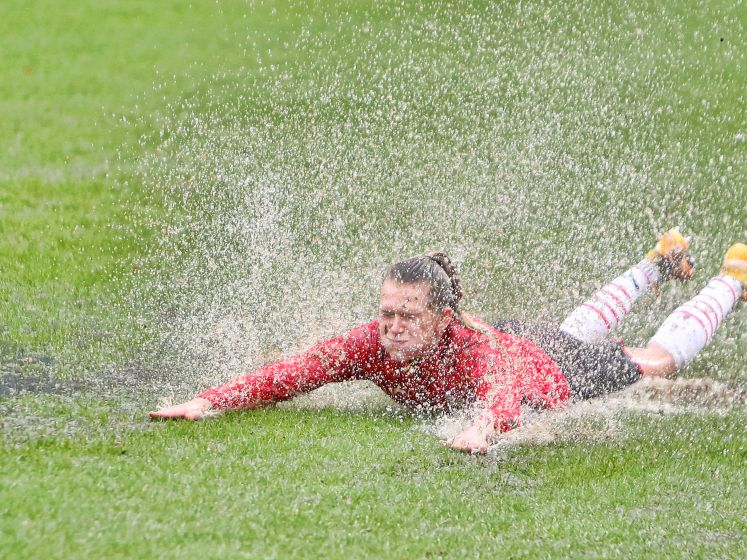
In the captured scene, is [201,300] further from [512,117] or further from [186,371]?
[512,117]

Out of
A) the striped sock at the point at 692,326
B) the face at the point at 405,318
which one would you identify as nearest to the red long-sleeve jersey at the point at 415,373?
the face at the point at 405,318

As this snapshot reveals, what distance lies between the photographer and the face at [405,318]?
A: 483 centimetres

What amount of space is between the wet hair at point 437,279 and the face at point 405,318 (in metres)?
0.03

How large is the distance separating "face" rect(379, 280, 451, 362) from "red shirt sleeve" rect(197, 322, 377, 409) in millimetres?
178

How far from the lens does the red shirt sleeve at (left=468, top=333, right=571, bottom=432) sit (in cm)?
471

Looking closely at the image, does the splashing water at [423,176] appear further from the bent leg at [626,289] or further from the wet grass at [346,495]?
the wet grass at [346,495]

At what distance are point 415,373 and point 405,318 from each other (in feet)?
1.12

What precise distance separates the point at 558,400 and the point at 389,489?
1591 millimetres

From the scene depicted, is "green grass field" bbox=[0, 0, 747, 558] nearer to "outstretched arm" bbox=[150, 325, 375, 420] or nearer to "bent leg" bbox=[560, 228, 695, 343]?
"outstretched arm" bbox=[150, 325, 375, 420]

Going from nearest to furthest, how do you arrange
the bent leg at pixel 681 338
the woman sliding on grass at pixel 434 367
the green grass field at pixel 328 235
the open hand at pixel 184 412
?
the green grass field at pixel 328 235
the open hand at pixel 184 412
the woman sliding on grass at pixel 434 367
the bent leg at pixel 681 338

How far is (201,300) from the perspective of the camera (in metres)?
7.12

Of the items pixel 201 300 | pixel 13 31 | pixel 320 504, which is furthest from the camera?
pixel 13 31

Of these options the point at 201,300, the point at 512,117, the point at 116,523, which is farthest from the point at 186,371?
the point at 512,117

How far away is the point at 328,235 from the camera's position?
8.85m
